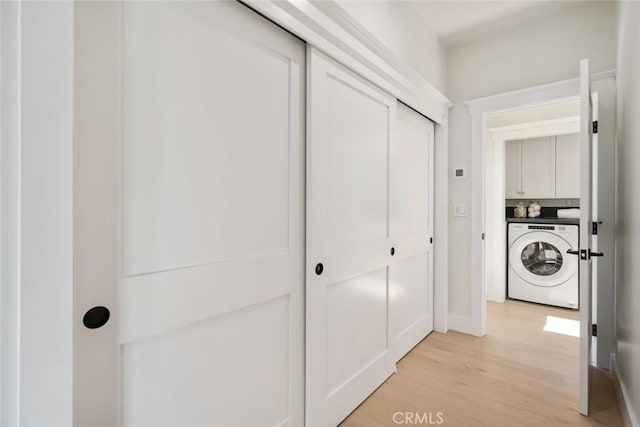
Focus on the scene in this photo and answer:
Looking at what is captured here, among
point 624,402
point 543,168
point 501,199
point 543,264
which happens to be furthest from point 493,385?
point 543,168

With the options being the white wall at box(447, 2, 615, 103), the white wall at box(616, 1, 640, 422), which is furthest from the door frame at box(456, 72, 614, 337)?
the white wall at box(616, 1, 640, 422)

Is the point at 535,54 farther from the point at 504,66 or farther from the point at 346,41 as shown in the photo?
the point at 346,41

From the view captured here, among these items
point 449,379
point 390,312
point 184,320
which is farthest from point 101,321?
point 449,379

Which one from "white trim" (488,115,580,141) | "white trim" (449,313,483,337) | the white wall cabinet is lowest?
"white trim" (449,313,483,337)

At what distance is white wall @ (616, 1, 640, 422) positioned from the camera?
Answer: 1.41 metres

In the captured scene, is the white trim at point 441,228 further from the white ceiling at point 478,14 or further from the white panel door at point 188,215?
the white panel door at point 188,215

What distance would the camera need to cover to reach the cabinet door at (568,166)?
407 cm

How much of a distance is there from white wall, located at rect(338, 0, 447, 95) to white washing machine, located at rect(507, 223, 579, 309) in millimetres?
2258

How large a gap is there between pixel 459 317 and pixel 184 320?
2719 mm

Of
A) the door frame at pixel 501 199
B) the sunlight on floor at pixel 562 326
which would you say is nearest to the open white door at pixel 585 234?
the sunlight on floor at pixel 562 326

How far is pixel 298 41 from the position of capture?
4.71 ft

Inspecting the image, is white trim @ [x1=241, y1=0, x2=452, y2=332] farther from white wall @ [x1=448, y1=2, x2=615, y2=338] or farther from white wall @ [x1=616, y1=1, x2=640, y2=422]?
white wall @ [x1=616, y1=1, x2=640, y2=422]

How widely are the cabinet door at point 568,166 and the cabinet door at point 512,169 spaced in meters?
0.46

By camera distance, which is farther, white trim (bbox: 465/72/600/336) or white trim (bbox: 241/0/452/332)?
white trim (bbox: 465/72/600/336)
